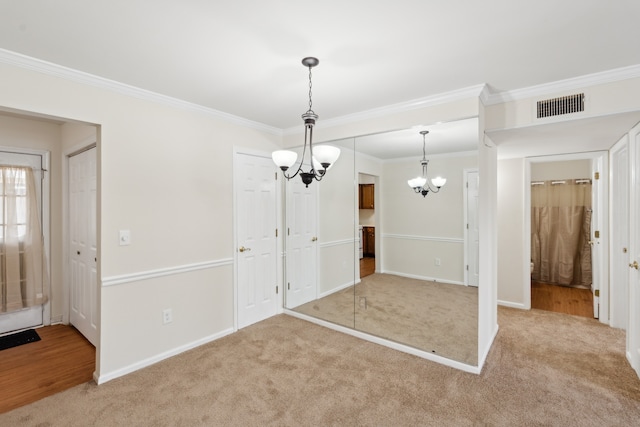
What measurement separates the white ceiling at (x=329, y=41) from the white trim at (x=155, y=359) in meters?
2.33

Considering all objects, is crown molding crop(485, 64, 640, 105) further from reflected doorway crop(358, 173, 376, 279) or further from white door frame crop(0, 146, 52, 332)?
white door frame crop(0, 146, 52, 332)

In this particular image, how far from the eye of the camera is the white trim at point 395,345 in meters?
2.61

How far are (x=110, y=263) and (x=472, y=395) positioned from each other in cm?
296

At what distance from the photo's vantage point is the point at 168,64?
2.16 meters

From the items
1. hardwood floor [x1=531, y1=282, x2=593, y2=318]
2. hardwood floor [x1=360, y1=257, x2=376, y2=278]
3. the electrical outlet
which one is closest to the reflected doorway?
hardwood floor [x1=360, y1=257, x2=376, y2=278]

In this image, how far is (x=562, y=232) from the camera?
5.36 meters

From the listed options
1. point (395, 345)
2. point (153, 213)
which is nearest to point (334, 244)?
point (395, 345)

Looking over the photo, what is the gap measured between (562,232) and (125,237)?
21.2ft

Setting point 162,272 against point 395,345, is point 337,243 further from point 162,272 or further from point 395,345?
point 162,272

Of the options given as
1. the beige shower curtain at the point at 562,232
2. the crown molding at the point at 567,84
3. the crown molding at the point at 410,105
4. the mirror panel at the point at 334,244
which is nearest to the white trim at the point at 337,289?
the mirror panel at the point at 334,244

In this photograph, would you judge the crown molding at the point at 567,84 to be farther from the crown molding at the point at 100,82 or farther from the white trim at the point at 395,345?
the crown molding at the point at 100,82

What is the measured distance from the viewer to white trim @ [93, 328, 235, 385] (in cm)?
244

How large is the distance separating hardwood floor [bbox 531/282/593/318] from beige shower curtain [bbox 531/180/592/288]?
0.88 feet

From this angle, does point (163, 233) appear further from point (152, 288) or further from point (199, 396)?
point (199, 396)
